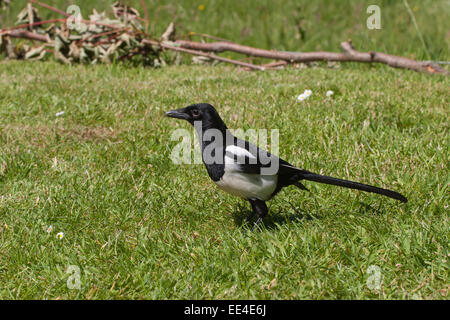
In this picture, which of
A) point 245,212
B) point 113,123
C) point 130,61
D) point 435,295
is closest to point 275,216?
point 245,212

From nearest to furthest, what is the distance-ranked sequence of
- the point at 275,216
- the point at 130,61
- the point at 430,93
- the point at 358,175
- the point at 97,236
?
the point at 97,236 < the point at 275,216 < the point at 358,175 < the point at 430,93 < the point at 130,61

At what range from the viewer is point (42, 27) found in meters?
8.91

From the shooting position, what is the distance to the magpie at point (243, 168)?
3.16 m

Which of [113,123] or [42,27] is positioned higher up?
[42,27]

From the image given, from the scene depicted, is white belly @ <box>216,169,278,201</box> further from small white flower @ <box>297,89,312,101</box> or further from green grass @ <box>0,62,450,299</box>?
small white flower @ <box>297,89,312,101</box>

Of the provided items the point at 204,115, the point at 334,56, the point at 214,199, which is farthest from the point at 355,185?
the point at 334,56

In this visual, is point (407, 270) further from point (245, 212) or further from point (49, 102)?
point (49, 102)

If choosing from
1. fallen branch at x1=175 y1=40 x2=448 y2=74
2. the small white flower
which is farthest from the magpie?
fallen branch at x1=175 y1=40 x2=448 y2=74

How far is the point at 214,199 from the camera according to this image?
387cm

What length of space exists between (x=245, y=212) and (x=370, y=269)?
3.82 feet

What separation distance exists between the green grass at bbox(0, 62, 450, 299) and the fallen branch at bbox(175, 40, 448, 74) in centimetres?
60

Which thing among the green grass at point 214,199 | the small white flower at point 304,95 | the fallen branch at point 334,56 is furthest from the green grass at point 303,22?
the small white flower at point 304,95

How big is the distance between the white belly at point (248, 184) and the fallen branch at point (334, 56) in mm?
4691

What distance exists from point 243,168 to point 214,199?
0.78m
